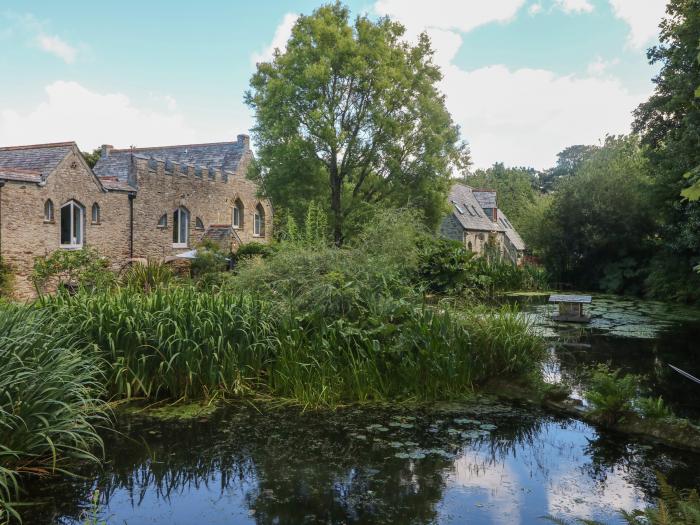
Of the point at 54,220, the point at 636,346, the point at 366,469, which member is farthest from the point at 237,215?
the point at 366,469

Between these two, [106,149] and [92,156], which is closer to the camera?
[106,149]

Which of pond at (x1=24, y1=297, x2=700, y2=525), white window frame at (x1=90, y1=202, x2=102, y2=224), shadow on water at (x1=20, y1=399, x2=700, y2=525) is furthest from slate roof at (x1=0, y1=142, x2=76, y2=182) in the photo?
shadow on water at (x1=20, y1=399, x2=700, y2=525)

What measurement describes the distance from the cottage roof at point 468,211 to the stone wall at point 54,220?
22.4 meters

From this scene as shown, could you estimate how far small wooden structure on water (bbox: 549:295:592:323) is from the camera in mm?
14555

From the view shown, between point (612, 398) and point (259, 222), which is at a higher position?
point (259, 222)

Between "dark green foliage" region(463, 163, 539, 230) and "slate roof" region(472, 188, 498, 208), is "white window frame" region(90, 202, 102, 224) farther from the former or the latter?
"dark green foliage" region(463, 163, 539, 230)

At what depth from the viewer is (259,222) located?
30.6 meters

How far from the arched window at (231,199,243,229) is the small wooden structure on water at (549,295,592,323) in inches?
682

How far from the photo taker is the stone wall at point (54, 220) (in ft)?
54.6

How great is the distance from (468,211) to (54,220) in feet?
95.6

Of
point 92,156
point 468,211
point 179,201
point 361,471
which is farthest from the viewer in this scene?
point 468,211

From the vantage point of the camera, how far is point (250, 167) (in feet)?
75.7

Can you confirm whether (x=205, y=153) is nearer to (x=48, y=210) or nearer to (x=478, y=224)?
(x=48, y=210)

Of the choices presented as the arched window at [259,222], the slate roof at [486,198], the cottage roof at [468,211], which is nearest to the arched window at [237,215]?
the arched window at [259,222]
